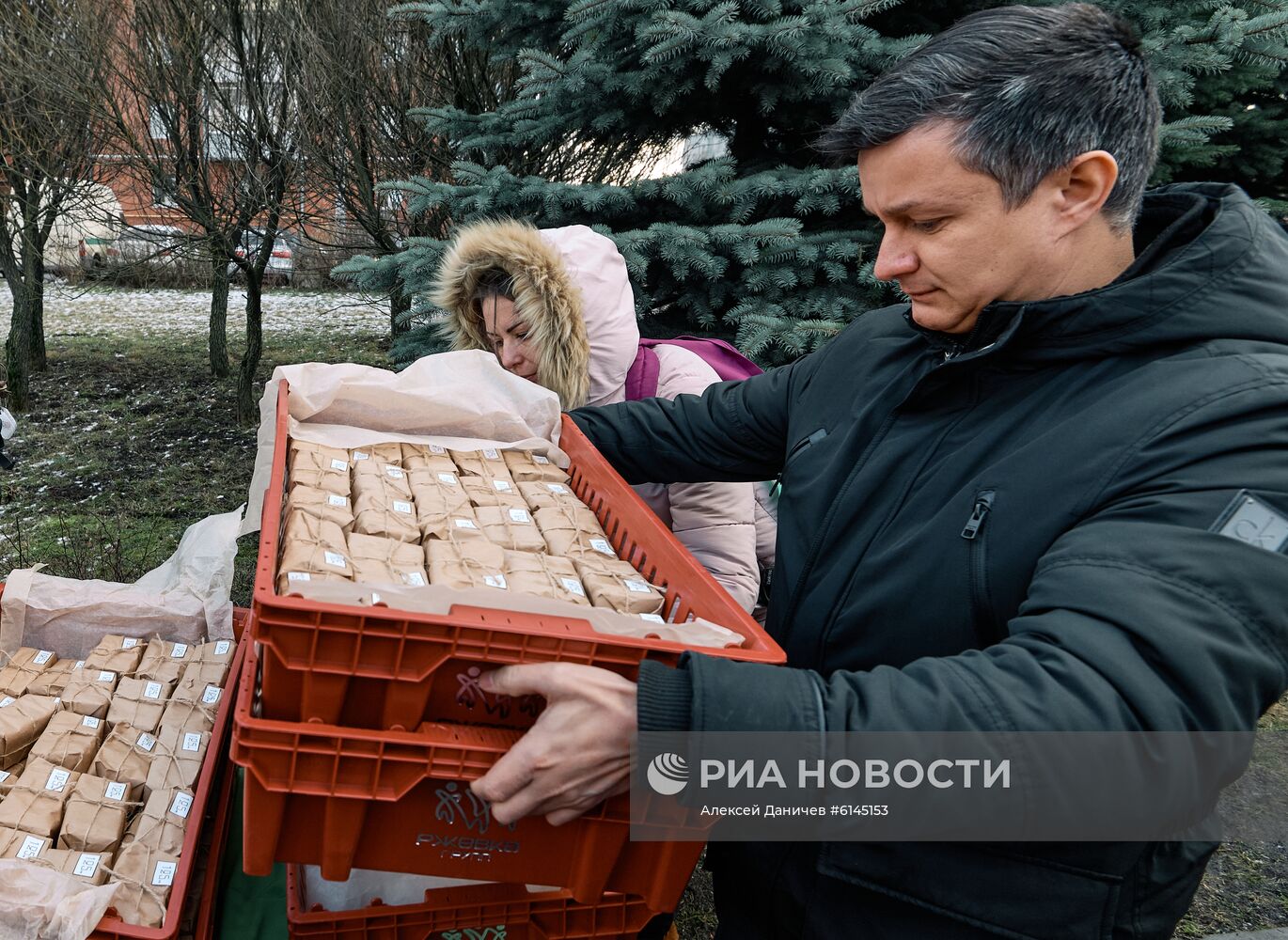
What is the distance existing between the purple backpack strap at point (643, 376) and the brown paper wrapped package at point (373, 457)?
0.84 m

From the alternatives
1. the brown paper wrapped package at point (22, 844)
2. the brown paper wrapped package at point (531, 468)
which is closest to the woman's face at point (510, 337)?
the brown paper wrapped package at point (531, 468)

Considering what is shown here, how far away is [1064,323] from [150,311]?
14180 millimetres

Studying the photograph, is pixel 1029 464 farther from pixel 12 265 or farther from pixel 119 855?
pixel 12 265

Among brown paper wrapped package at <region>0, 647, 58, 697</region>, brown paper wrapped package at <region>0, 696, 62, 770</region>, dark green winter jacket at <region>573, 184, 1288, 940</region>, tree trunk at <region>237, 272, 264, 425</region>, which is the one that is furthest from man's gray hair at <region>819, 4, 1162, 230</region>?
tree trunk at <region>237, 272, 264, 425</region>

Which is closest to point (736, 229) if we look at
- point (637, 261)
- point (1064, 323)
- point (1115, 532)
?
point (637, 261)

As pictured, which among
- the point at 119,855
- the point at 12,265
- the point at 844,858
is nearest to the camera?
the point at 844,858

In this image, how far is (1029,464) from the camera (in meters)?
1.23

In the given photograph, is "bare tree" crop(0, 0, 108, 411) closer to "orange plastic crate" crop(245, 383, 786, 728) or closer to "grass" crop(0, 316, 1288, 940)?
"grass" crop(0, 316, 1288, 940)

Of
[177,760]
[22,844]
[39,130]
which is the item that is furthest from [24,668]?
[39,130]

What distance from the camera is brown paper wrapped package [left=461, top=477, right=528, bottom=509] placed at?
1.88 m

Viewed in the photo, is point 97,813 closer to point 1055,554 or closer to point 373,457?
point 373,457

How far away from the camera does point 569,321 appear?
262cm

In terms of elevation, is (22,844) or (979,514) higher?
(979,514)

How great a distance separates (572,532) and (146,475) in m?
5.85
